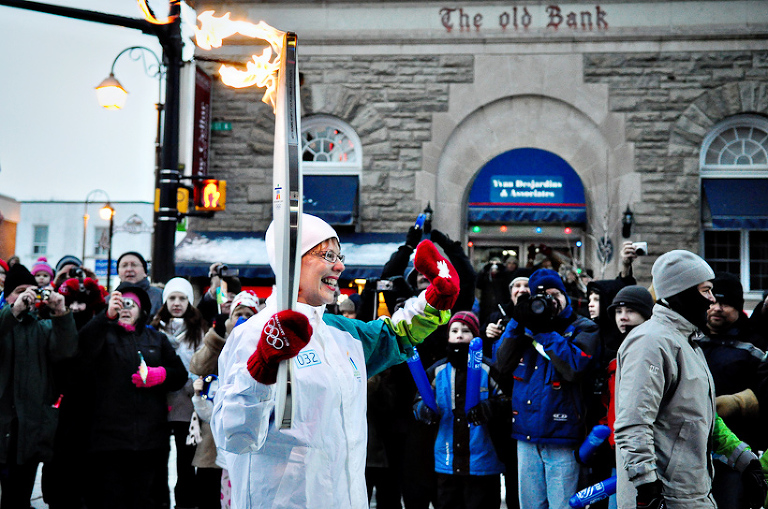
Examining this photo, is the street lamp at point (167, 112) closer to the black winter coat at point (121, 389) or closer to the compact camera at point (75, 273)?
the compact camera at point (75, 273)

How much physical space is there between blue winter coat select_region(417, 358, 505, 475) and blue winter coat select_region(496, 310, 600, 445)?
256mm

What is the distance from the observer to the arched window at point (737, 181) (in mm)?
13938

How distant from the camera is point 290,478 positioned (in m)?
2.68

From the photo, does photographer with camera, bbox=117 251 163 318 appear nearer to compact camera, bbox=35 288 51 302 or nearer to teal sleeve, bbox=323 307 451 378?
compact camera, bbox=35 288 51 302

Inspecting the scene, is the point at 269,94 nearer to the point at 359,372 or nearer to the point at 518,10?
the point at 359,372

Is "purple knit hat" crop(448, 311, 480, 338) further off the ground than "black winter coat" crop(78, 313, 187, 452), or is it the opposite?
"purple knit hat" crop(448, 311, 480, 338)

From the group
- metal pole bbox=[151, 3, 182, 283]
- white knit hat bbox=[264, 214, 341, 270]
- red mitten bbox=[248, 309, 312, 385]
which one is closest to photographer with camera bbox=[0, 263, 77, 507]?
metal pole bbox=[151, 3, 182, 283]

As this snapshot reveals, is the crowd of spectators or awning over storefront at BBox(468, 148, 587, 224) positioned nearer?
the crowd of spectators

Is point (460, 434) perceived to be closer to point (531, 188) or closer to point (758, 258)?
point (531, 188)

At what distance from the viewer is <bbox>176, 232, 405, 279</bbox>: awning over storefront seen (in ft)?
45.1

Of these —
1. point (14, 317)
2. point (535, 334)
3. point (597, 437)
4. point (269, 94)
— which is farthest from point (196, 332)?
point (269, 94)

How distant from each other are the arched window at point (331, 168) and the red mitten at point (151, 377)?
327 inches

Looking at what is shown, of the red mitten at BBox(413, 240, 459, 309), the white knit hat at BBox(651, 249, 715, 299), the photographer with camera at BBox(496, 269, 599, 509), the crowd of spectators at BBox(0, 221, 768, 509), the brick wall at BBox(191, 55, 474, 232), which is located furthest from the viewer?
the brick wall at BBox(191, 55, 474, 232)

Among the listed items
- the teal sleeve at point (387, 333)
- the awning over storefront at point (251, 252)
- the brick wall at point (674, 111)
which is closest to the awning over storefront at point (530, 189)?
the brick wall at point (674, 111)
